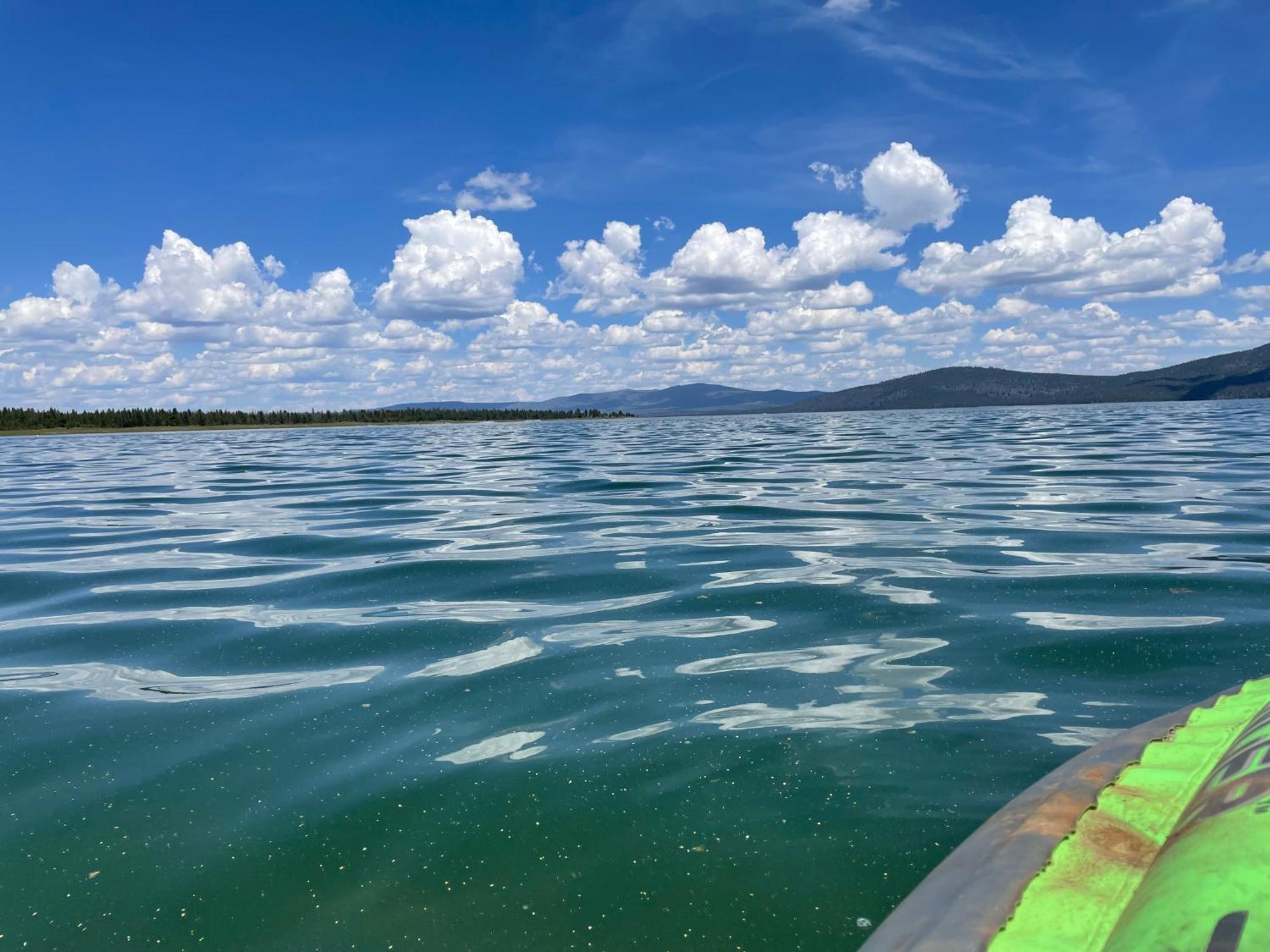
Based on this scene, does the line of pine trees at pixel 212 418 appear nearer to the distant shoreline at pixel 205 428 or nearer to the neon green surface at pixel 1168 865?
the distant shoreline at pixel 205 428

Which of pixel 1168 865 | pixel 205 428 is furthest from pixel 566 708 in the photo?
pixel 205 428

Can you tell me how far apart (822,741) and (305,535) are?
1115 cm

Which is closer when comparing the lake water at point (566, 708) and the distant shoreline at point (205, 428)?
the lake water at point (566, 708)

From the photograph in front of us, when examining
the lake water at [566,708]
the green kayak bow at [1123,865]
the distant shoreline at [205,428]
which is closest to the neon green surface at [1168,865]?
the green kayak bow at [1123,865]

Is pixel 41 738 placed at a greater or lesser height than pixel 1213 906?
lesser

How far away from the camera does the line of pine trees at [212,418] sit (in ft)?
346

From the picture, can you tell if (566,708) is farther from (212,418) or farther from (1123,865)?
(212,418)

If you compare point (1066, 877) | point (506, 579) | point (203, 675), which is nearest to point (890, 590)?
point (506, 579)

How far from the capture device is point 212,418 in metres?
125

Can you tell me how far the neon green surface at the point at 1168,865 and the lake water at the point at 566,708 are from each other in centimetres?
83

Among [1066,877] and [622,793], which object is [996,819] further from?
A: [622,793]

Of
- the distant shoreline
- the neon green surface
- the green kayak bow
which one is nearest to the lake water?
the green kayak bow

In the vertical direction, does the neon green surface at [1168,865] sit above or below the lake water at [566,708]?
above

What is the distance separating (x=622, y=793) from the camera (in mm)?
4457
